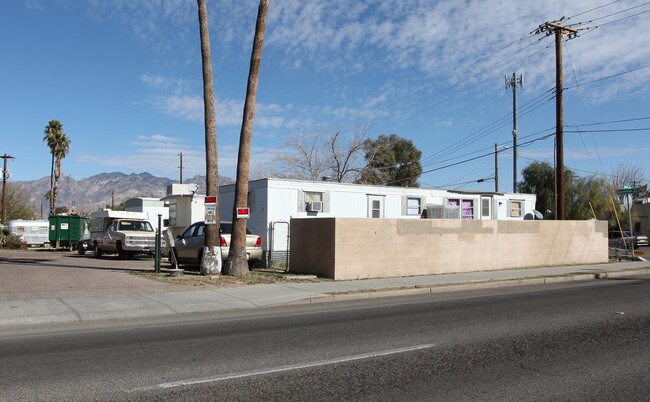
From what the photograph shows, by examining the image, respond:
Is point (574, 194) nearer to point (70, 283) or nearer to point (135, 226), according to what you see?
point (135, 226)

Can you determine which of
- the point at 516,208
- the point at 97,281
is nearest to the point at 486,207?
the point at 516,208

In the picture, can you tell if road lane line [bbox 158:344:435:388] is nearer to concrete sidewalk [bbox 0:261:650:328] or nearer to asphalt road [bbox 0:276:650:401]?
asphalt road [bbox 0:276:650:401]

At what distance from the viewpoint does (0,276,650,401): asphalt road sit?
5465 mm

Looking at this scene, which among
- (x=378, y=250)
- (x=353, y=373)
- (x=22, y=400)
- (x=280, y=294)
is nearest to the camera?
(x=22, y=400)

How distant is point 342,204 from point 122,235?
9978 mm

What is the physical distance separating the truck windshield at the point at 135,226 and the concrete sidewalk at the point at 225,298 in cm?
1302

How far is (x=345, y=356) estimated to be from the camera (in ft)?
22.7

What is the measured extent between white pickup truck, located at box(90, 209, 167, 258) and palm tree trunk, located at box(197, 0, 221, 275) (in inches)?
286

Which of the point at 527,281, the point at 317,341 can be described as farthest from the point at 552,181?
the point at 317,341

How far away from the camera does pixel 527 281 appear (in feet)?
55.9

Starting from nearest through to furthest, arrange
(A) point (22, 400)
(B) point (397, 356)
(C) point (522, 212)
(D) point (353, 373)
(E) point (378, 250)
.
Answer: (A) point (22, 400)
(D) point (353, 373)
(B) point (397, 356)
(E) point (378, 250)
(C) point (522, 212)

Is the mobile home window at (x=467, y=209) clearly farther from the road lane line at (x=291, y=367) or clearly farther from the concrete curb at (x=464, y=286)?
Answer: the road lane line at (x=291, y=367)

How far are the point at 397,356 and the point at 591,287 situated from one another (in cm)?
1089

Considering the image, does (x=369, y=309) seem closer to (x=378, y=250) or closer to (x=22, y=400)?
(x=378, y=250)
